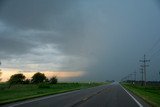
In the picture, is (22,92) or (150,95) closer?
(150,95)

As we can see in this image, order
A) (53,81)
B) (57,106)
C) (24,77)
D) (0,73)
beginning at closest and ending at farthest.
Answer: (57,106), (0,73), (53,81), (24,77)

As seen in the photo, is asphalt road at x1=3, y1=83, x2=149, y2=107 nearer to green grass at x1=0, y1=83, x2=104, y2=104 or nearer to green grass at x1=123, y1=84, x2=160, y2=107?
green grass at x1=123, y1=84, x2=160, y2=107

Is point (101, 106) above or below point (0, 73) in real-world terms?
below

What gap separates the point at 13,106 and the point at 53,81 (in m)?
105

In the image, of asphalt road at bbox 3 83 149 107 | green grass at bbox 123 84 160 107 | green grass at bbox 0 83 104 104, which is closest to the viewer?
asphalt road at bbox 3 83 149 107

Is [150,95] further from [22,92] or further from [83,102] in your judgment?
[83,102]

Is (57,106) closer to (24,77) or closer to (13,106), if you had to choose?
(13,106)

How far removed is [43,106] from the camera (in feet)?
65.0

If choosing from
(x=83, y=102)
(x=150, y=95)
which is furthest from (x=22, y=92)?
(x=83, y=102)

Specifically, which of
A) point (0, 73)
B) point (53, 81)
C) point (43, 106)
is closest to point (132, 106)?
point (43, 106)

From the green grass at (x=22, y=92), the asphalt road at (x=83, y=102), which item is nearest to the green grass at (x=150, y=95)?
the asphalt road at (x=83, y=102)

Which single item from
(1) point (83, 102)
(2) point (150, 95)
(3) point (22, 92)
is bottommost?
(1) point (83, 102)

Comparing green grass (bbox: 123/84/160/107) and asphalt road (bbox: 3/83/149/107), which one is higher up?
green grass (bbox: 123/84/160/107)

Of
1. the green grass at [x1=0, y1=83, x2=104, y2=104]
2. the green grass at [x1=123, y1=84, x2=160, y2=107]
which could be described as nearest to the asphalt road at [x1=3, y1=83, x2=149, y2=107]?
the green grass at [x1=123, y1=84, x2=160, y2=107]
